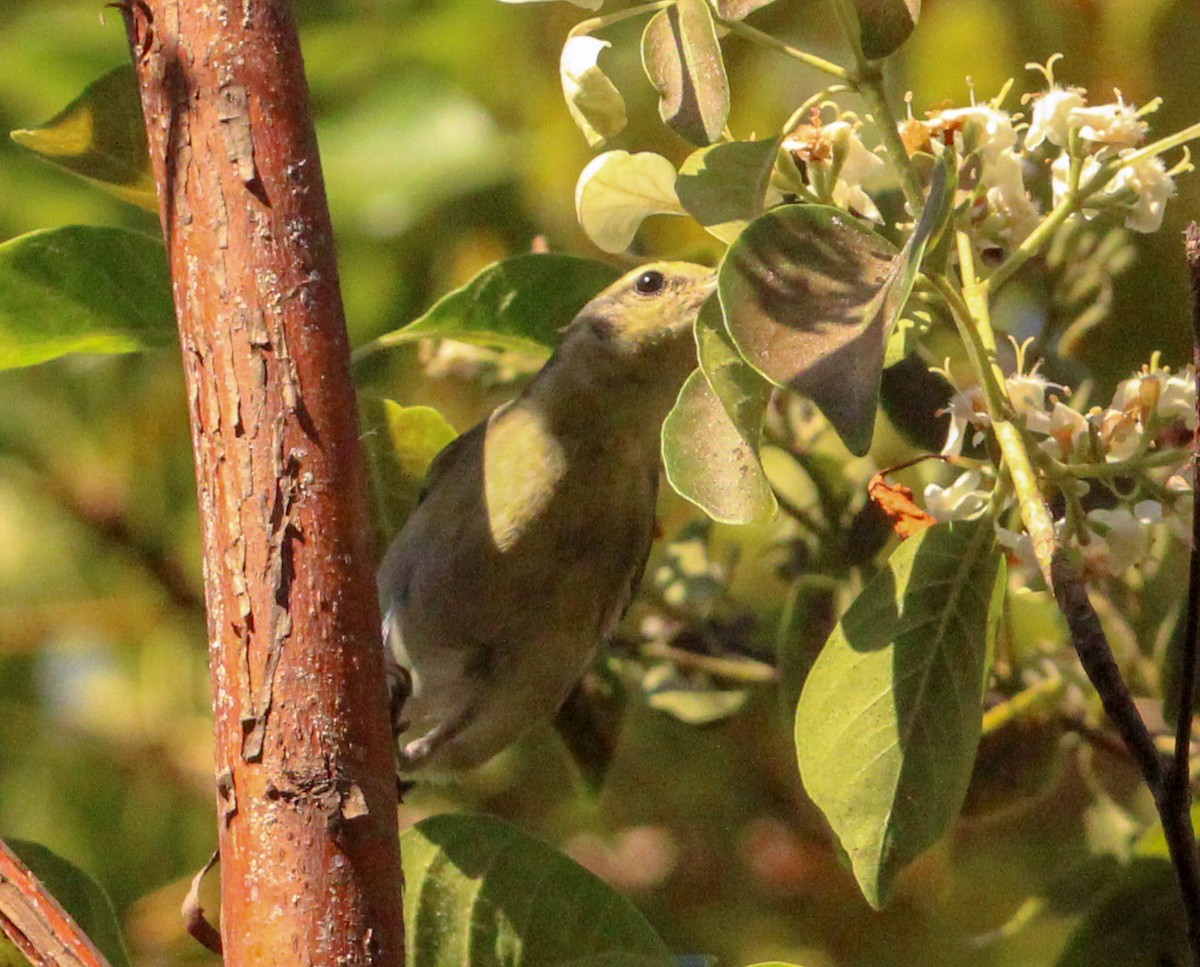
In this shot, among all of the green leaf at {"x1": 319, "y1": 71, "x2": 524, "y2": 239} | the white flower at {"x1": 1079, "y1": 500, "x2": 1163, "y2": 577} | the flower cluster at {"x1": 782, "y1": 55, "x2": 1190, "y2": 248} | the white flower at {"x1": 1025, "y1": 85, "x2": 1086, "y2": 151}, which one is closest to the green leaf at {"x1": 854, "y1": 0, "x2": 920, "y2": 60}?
the flower cluster at {"x1": 782, "y1": 55, "x2": 1190, "y2": 248}

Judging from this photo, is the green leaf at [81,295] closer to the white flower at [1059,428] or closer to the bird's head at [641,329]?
the bird's head at [641,329]

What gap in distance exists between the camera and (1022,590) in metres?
1.60

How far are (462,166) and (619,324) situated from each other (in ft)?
2.27

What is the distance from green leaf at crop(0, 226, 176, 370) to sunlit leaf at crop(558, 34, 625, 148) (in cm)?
69

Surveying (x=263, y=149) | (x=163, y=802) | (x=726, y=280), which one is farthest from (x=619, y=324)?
(x=163, y=802)

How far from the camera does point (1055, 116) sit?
1533mm

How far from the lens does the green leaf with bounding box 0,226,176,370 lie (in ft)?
5.91

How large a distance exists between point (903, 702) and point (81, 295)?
106 cm

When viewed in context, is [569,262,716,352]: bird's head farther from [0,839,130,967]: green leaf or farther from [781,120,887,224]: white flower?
[0,839,130,967]: green leaf

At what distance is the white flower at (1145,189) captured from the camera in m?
1.52

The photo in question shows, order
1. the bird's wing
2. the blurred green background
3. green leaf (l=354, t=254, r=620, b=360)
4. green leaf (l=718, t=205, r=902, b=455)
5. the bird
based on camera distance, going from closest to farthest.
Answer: green leaf (l=718, t=205, r=902, b=455) → green leaf (l=354, t=254, r=620, b=360) → the bird → the bird's wing → the blurred green background

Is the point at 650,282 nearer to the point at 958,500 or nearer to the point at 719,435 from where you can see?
the point at 958,500

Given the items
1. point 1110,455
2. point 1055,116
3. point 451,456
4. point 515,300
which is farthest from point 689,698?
point 1055,116

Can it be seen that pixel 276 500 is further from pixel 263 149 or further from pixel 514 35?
pixel 514 35
